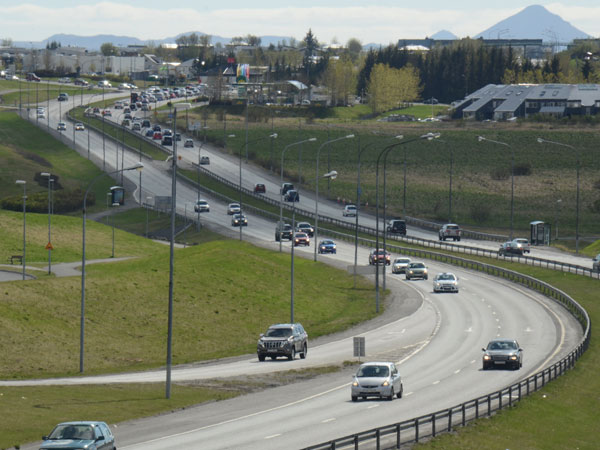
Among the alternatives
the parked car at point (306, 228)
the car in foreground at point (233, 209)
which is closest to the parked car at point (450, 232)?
the parked car at point (306, 228)

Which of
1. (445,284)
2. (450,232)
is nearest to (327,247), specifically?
(450,232)

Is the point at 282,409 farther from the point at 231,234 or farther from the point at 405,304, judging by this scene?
the point at 231,234

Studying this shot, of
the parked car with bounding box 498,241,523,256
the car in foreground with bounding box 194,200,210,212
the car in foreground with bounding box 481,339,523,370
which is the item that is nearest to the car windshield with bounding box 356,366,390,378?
the car in foreground with bounding box 481,339,523,370

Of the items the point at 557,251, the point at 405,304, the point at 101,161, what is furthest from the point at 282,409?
the point at 101,161

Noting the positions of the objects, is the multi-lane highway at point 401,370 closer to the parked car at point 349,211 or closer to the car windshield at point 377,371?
the car windshield at point 377,371

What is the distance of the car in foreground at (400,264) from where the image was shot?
3787 inches

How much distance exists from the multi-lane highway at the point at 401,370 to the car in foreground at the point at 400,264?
2.34 metres

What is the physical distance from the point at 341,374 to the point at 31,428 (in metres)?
19.5

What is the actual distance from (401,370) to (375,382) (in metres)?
10.5

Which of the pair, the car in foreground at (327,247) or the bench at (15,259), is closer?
the bench at (15,259)

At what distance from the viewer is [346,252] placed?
108188 millimetres

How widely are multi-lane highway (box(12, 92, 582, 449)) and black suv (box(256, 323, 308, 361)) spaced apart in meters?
0.63

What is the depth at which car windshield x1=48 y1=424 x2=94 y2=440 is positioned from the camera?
91.7ft

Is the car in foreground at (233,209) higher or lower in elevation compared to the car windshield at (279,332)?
lower
